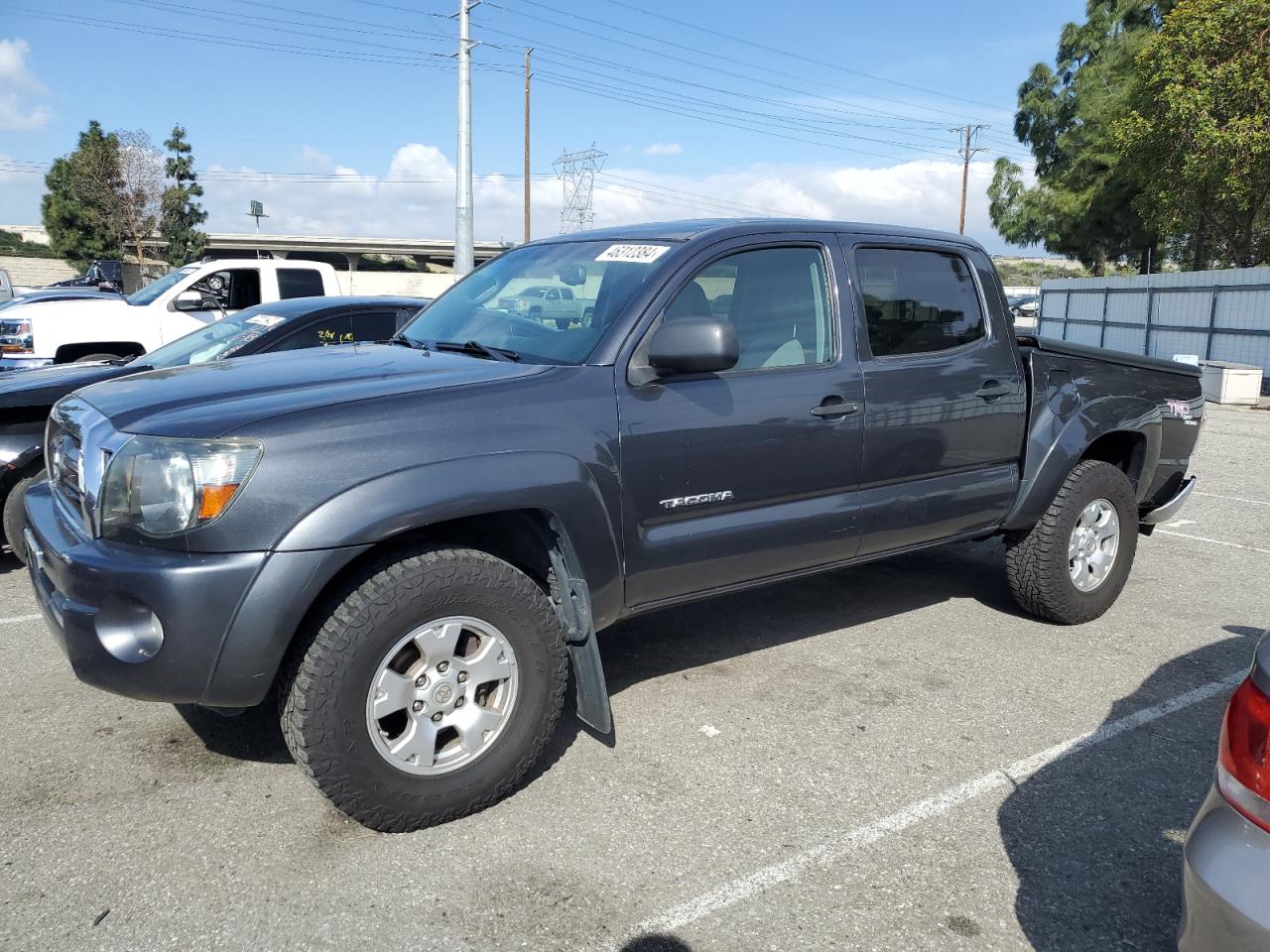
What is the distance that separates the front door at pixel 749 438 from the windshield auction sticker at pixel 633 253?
0.53 ft

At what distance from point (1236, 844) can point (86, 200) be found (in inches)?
2301

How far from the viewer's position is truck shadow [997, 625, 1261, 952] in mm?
2643

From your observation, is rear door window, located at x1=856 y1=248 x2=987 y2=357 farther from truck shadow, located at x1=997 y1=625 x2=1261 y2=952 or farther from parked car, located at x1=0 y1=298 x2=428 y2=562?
parked car, located at x1=0 y1=298 x2=428 y2=562

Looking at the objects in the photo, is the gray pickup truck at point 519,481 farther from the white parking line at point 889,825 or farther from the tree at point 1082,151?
the tree at point 1082,151

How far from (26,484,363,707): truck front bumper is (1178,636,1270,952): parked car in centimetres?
213

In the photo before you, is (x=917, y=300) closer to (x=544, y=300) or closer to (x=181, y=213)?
(x=544, y=300)

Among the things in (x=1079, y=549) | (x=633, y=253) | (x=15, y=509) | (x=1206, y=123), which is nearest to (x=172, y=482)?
(x=633, y=253)

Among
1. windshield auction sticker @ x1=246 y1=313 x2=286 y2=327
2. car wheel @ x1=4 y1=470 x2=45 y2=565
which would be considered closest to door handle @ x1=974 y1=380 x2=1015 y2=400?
windshield auction sticker @ x1=246 y1=313 x2=286 y2=327

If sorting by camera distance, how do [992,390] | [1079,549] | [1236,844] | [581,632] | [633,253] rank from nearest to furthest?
[1236,844] → [581,632] → [633,253] → [992,390] → [1079,549]

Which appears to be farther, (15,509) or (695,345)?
(15,509)

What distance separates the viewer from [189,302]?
945cm

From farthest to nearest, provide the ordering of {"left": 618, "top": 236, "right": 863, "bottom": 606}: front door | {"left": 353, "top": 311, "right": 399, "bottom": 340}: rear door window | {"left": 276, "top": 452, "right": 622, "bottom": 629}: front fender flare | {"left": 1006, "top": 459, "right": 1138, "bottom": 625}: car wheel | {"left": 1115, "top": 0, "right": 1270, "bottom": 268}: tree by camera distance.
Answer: {"left": 1115, "top": 0, "right": 1270, "bottom": 268}: tree
{"left": 353, "top": 311, "right": 399, "bottom": 340}: rear door window
{"left": 1006, "top": 459, "right": 1138, "bottom": 625}: car wheel
{"left": 618, "top": 236, "right": 863, "bottom": 606}: front door
{"left": 276, "top": 452, "right": 622, "bottom": 629}: front fender flare

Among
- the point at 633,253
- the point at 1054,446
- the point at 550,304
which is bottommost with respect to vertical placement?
the point at 1054,446

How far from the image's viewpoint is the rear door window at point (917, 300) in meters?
4.11
